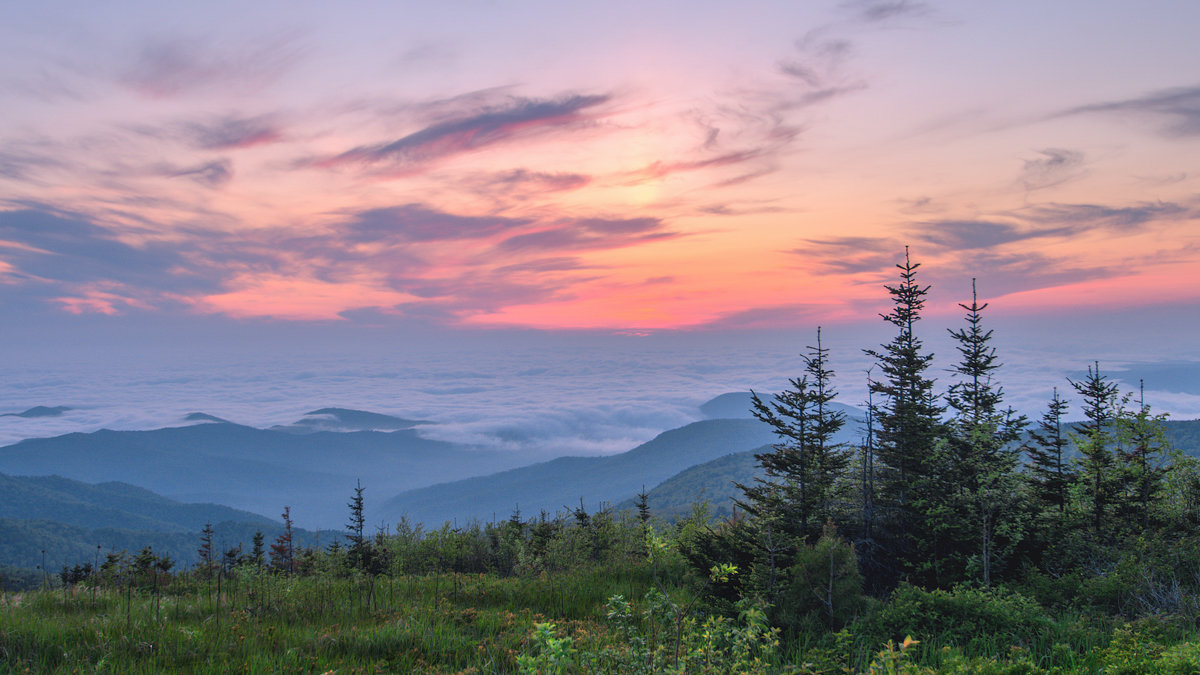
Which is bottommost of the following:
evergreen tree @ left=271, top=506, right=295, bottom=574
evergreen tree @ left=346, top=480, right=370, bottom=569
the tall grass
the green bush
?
evergreen tree @ left=271, top=506, right=295, bottom=574

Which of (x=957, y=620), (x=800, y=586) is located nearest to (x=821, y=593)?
(x=800, y=586)

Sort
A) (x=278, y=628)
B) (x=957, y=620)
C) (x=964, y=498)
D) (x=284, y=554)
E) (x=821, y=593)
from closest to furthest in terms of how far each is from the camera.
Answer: (x=278, y=628)
(x=957, y=620)
(x=821, y=593)
(x=964, y=498)
(x=284, y=554)

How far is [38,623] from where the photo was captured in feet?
28.9

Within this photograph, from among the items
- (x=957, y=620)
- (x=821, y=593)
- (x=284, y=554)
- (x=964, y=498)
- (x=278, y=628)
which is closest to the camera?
(x=278, y=628)

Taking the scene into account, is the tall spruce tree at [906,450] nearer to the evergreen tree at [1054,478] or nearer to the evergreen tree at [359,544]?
the evergreen tree at [1054,478]

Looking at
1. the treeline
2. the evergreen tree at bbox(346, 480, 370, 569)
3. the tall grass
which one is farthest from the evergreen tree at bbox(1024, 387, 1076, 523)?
the evergreen tree at bbox(346, 480, 370, 569)

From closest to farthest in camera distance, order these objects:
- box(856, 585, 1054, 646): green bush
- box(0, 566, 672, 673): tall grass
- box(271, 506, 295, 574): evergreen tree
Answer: box(0, 566, 672, 673): tall grass → box(856, 585, 1054, 646): green bush → box(271, 506, 295, 574): evergreen tree

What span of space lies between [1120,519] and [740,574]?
19.2m

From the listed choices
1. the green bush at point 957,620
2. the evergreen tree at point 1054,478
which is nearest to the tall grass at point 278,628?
the green bush at point 957,620

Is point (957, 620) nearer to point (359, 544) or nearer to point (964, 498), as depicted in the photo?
point (964, 498)

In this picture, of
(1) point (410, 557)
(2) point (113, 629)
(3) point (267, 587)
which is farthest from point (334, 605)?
(1) point (410, 557)

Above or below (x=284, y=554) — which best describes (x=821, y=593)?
above

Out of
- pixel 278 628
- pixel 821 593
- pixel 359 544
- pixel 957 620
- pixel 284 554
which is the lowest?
pixel 284 554

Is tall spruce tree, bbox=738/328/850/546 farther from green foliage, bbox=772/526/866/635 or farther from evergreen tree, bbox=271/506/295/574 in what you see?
evergreen tree, bbox=271/506/295/574
